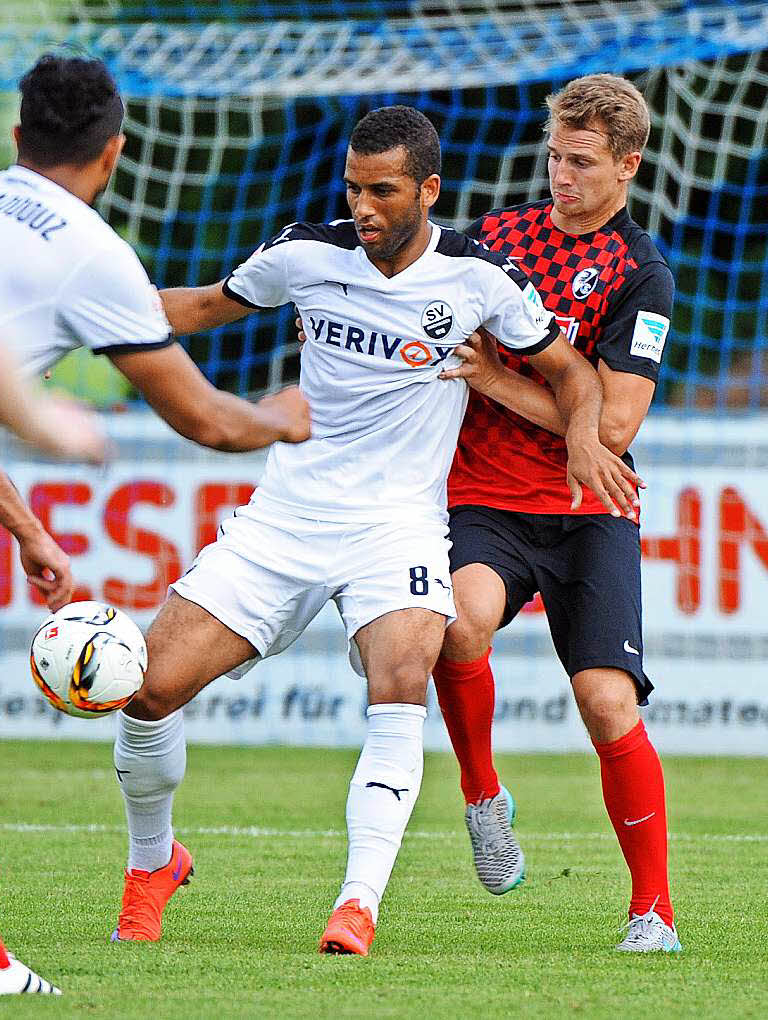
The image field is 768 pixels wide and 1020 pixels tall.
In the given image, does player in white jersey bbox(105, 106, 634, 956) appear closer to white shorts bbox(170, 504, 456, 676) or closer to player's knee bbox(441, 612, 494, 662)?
white shorts bbox(170, 504, 456, 676)

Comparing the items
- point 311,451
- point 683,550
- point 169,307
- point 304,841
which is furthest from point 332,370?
point 683,550

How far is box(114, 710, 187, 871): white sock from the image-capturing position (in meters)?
4.92

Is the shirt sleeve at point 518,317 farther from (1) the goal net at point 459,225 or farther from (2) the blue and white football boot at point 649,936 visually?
(1) the goal net at point 459,225

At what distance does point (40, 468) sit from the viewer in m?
10.9

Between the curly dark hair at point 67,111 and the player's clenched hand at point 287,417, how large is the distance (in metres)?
0.69

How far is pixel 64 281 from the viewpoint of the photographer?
12.7 ft

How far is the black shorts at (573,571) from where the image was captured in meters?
5.05

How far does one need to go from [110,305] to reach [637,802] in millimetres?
2193

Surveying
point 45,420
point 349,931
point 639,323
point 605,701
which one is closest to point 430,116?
point 639,323

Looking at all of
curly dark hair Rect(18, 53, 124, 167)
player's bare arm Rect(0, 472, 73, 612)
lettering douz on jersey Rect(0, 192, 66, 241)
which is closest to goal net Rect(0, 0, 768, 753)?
curly dark hair Rect(18, 53, 124, 167)

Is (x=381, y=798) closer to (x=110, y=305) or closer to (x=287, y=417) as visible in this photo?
(x=287, y=417)

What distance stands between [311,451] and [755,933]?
1.91 metres

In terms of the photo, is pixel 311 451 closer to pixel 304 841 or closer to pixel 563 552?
pixel 563 552

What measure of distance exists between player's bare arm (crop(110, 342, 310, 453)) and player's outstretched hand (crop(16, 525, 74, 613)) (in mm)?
410
